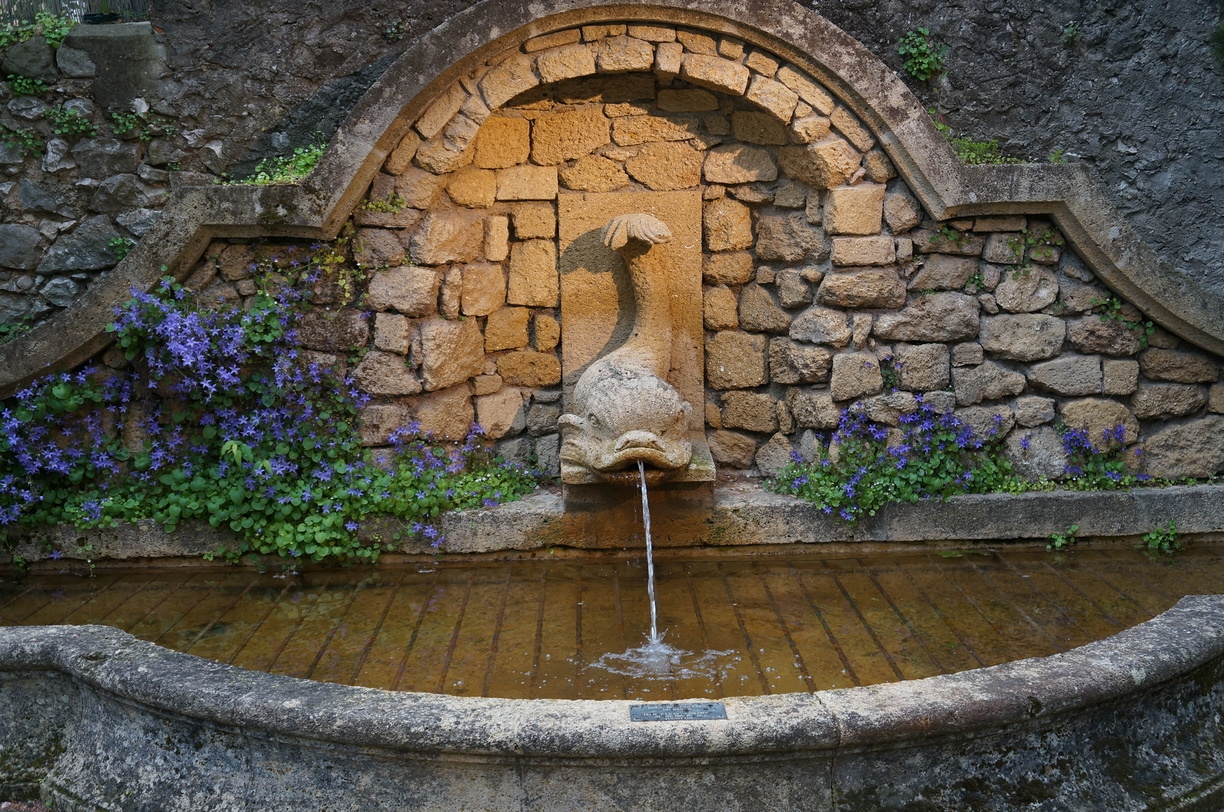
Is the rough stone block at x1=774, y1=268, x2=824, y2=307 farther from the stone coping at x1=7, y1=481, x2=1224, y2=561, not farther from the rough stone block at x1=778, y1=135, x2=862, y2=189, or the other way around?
the stone coping at x1=7, y1=481, x2=1224, y2=561

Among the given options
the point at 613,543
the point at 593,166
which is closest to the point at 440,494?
the point at 613,543

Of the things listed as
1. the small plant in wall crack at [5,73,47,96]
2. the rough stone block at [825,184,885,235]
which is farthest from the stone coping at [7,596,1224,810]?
the small plant in wall crack at [5,73,47,96]

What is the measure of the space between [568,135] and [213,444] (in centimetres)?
227

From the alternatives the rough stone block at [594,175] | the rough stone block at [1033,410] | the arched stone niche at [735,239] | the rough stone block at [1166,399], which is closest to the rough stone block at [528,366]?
the arched stone niche at [735,239]

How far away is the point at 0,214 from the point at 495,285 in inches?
109

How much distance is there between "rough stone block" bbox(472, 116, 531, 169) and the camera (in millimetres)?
5203

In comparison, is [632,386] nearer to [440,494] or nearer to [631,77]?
[440,494]

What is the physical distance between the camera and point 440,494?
495 centimetres

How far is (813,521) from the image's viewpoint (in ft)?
16.3

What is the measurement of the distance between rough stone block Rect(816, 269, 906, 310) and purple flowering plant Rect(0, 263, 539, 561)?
6.22ft

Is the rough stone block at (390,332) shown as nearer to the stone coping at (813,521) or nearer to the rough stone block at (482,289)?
the rough stone block at (482,289)

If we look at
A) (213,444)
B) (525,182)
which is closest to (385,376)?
(213,444)

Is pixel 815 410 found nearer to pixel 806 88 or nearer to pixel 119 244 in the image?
pixel 806 88

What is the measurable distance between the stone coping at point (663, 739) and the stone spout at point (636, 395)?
5.19ft
